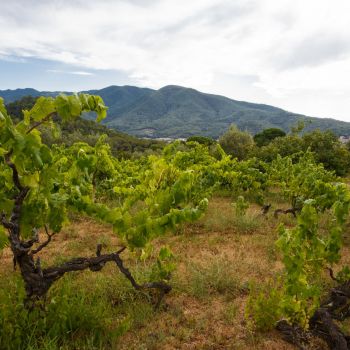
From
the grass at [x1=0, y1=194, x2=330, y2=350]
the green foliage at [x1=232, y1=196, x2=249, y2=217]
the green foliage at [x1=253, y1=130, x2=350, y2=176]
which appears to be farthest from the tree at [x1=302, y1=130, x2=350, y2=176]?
the grass at [x1=0, y1=194, x2=330, y2=350]

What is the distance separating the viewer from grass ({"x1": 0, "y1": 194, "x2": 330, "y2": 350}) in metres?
3.61

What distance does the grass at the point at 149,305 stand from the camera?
361 cm

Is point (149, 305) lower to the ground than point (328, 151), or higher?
lower

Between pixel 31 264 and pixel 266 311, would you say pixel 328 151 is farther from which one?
pixel 31 264

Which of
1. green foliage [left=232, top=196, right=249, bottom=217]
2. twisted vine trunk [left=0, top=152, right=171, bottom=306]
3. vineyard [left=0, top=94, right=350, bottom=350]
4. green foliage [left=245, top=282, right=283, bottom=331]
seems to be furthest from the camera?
green foliage [left=232, top=196, right=249, bottom=217]

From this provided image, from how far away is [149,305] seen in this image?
4.53 m

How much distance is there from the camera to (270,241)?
7449mm

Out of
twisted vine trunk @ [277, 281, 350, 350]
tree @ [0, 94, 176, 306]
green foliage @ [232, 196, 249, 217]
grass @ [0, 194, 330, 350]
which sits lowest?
grass @ [0, 194, 330, 350]

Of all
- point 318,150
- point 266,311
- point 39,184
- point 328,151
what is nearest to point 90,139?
point 318,150

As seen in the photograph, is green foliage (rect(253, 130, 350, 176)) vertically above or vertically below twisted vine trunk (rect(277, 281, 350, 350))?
above

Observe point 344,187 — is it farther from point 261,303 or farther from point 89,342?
point 89,342

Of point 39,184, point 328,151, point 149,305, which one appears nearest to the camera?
point 39,184

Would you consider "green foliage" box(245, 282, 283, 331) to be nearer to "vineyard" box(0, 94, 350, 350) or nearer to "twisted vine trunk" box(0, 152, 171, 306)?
"vineyard" box(0, 94, 350, 350)

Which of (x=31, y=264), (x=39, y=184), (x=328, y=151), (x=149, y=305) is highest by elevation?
(x=328, y=151)
